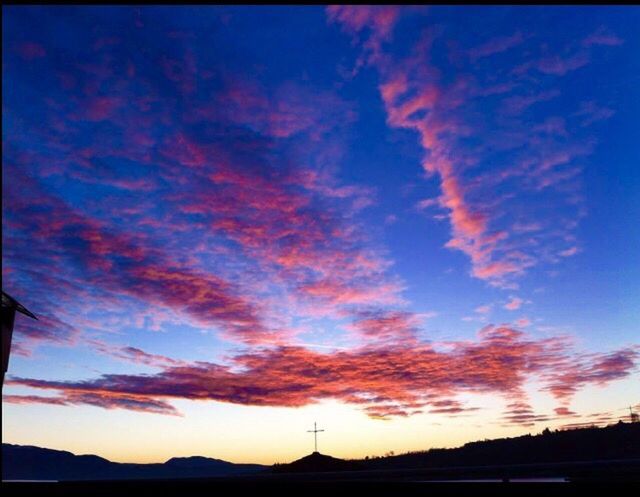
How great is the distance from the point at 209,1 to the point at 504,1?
11.4ft

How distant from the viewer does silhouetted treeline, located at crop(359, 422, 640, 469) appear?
74.1 m

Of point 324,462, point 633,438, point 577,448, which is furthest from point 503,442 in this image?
point 324,462

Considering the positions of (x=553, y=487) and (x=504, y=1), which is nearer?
(x=504, y=1)

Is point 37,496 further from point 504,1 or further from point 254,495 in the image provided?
point 504,1

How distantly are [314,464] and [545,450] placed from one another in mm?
39394

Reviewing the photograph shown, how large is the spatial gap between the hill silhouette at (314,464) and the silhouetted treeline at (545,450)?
4.57 m

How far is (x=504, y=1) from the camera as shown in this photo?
5.77 m

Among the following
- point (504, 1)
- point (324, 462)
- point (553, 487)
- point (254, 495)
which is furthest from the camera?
point (324, 462)

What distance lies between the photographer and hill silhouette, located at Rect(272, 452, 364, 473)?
80.8 metres

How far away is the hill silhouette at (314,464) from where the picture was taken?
265ft

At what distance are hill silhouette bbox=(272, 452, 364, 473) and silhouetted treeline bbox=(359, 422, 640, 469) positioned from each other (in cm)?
457

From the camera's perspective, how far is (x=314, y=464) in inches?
3472

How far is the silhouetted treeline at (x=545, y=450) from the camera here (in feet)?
243

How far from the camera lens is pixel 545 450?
8356cm
